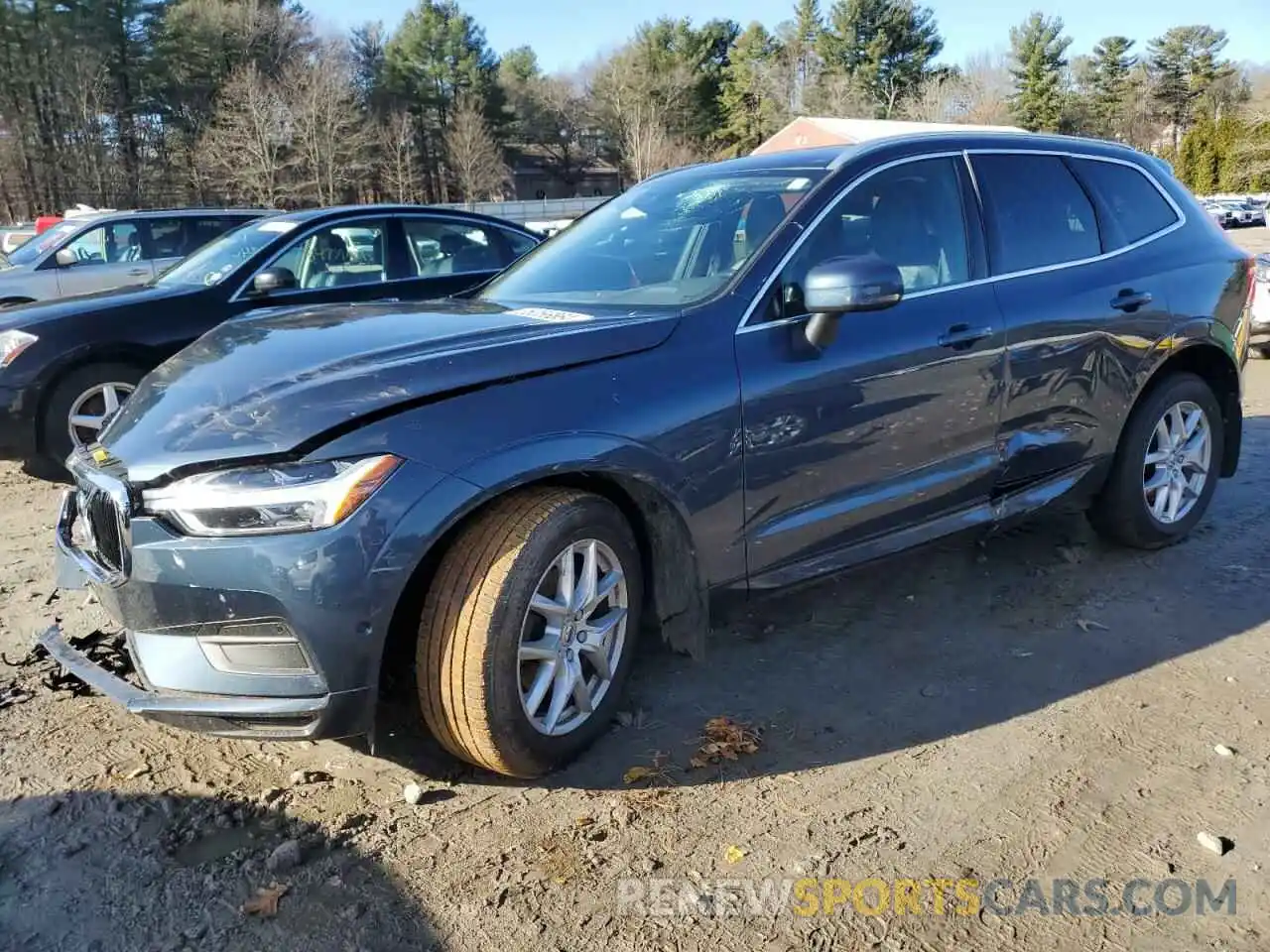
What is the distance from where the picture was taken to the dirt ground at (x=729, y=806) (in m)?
2.24

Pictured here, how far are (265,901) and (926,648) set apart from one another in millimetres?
2383

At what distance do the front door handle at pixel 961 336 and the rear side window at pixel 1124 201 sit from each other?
1.05 m

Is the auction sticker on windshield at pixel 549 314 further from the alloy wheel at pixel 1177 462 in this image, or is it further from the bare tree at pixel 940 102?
the bare tree at pixel 940 102

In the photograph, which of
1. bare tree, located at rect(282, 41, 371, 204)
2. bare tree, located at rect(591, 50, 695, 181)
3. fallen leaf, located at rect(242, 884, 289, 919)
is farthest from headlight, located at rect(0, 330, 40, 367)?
bare tree, located at rect(591, 50, 695, 181)

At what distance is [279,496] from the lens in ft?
7.66

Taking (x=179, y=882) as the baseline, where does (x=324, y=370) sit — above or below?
above

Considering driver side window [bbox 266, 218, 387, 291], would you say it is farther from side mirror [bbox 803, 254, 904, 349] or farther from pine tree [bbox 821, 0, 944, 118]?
pine tree [bbox 821, 0, 944, 118]

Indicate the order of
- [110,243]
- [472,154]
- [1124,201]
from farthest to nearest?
1. [472,154]
2. [110,243]
3. [1124,201]

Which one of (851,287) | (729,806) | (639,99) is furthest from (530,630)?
(639,99)

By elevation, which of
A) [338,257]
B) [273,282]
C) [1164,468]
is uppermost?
[338,257]

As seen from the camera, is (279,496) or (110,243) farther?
(110,243)

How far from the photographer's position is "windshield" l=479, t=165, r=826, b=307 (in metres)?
3.30
